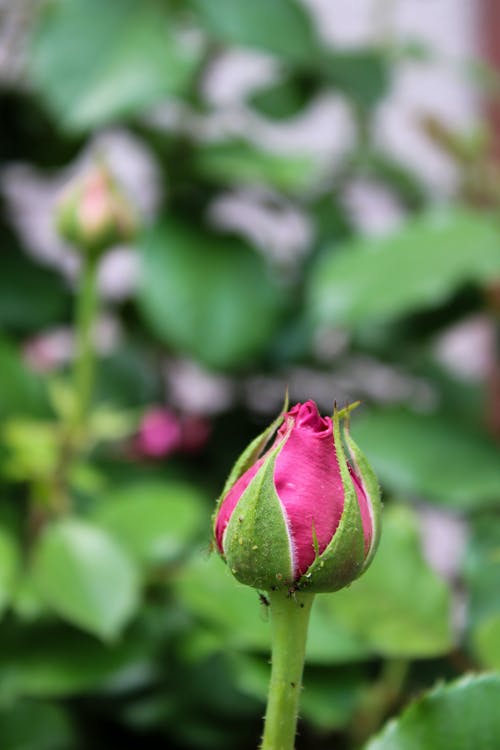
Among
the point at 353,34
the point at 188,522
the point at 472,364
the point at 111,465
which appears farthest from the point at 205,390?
the point at 188,522

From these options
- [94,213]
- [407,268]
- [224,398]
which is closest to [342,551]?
[94,213]

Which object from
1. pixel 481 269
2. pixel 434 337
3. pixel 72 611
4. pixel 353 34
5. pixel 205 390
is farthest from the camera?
pixel 353 34

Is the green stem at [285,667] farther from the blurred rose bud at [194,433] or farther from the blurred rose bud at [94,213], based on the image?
the blurred rose bud at [194,433]

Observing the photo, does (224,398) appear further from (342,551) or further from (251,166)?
(342,551)

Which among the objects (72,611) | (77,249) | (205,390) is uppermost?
(205,390)

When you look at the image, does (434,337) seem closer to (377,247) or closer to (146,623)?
(377,247)

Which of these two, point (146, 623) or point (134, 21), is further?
point (134, 21)

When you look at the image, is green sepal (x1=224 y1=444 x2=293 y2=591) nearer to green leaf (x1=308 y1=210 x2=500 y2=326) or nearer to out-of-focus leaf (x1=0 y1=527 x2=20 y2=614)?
out-of-focus leaf (x1=0 y1=527 x2=20 y2=614)

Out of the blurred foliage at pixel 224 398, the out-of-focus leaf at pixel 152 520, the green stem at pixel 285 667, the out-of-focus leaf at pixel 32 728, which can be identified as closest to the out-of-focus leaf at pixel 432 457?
the blurred foliage at pixel 224 398
